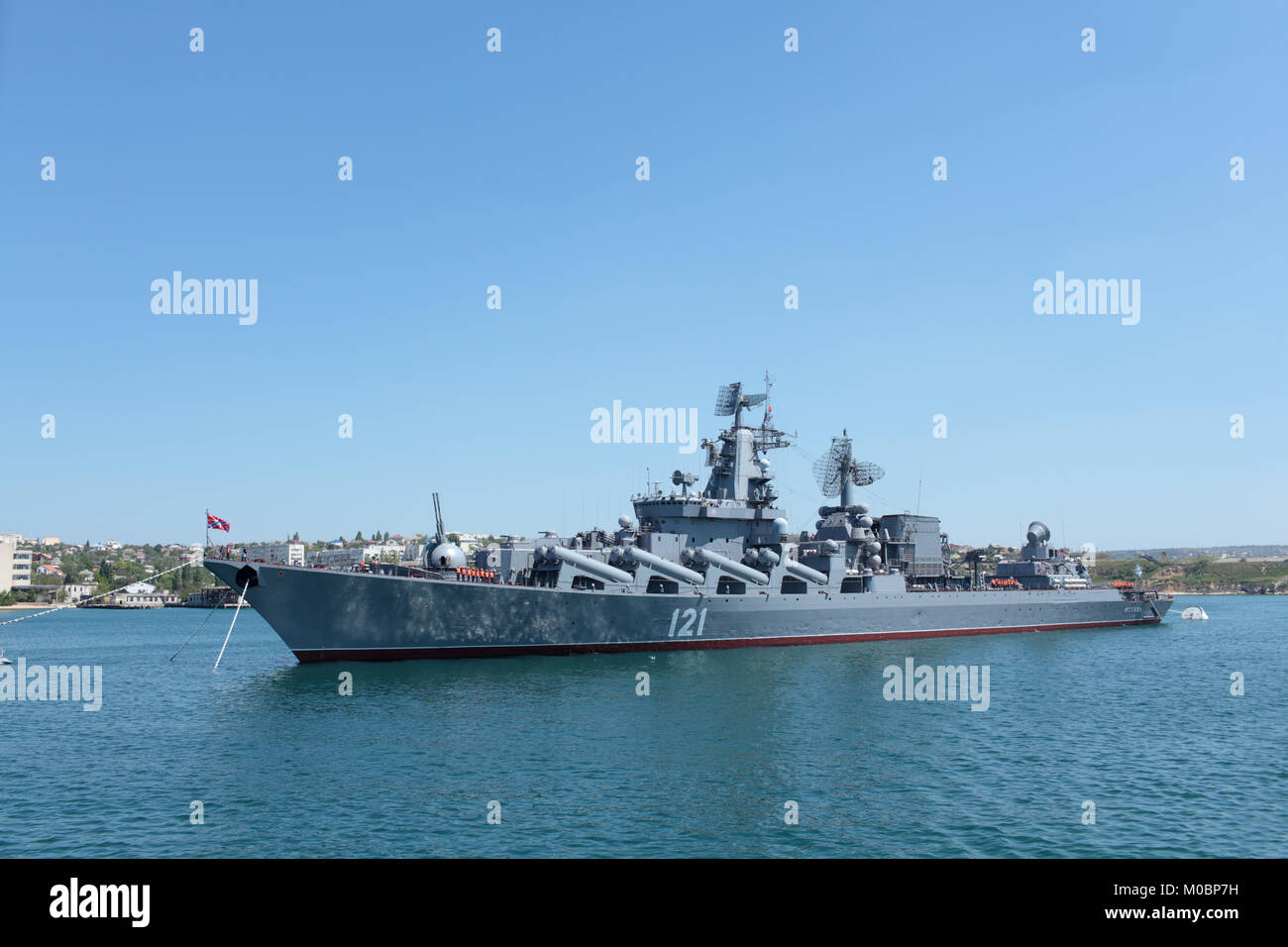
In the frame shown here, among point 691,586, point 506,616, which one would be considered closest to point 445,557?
point 506,616

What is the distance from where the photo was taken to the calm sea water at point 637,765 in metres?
16.0

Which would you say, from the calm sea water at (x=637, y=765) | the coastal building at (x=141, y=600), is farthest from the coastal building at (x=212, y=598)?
the calm sea water at (x=637, y=765)

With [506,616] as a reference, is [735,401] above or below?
above

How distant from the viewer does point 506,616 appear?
Result: 38000 millimetres

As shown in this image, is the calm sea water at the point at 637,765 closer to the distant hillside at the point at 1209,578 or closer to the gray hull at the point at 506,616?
the gray hull at the point at 506,616

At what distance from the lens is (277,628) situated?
118ft

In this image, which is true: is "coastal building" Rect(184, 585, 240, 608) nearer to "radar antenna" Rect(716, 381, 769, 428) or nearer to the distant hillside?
"radar antenna" Rect(716, 381, 769, 428)
